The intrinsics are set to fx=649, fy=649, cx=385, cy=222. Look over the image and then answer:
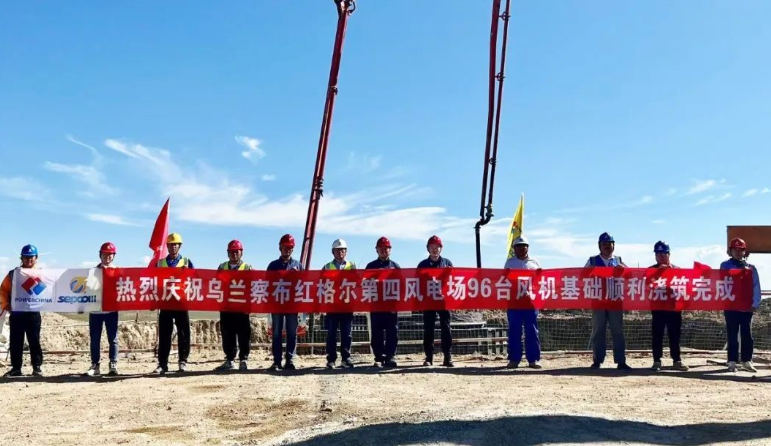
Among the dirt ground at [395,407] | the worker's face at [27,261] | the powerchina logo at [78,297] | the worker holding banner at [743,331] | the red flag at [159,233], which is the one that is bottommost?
the dirt ground at [395,407]

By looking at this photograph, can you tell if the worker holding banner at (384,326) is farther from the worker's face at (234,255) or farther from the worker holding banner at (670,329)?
the worker holding banner at (670,329)

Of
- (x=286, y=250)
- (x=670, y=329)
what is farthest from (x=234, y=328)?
(x=670, y=329)

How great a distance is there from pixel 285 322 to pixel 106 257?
3.00 meters

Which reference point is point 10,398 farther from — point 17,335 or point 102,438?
point 102,438

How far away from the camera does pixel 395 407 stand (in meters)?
6.93

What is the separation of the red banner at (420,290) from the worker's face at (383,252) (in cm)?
26

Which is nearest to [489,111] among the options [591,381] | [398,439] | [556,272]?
[556,272]

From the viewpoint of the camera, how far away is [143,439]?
597 centimetres

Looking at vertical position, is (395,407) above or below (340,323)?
below

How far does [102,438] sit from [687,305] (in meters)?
8.88

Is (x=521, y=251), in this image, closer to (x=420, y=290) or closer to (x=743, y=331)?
(x=420, y=290)

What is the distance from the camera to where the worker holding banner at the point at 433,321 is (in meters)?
10.4

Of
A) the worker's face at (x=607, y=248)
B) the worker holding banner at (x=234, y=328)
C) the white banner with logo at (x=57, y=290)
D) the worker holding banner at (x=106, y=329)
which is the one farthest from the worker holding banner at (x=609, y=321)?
the white banner with logo at (x=57, y=290)

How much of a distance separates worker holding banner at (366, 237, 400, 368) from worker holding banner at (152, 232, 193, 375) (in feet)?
9.57
